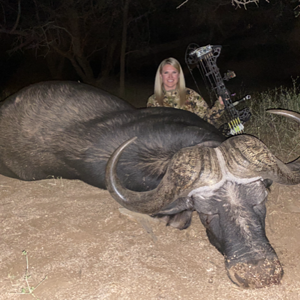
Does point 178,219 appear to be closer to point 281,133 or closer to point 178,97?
point 178,97

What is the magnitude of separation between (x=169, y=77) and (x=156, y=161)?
2009mm

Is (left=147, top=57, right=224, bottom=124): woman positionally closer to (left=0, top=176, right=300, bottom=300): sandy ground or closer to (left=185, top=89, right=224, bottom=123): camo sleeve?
(left=185, top=89, right=224, bottom=123): camo sleeve

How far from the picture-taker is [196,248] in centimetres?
266

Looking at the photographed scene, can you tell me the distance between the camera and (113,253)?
8.55 ft

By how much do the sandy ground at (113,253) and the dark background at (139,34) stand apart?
2574 millimetres

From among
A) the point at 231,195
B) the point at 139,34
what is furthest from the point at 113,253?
the point at 139,34

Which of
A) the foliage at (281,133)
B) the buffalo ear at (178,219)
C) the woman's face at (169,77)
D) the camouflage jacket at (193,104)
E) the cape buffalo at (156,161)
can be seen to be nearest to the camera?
the cape buffalo at (156,161)

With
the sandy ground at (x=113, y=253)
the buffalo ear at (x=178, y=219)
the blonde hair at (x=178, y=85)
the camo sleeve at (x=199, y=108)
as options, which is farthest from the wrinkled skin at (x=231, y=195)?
the blonde hair at (x=178, y=85)

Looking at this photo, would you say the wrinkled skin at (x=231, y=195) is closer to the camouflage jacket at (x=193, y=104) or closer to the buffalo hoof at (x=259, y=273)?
the buffalo hoof at (x=259, y=273)

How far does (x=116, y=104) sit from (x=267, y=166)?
185cm

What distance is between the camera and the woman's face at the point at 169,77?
172 inches

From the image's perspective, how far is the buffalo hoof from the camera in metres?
2.02

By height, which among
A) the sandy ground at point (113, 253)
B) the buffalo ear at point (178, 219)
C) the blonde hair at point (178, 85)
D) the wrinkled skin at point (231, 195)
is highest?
the blonde hair at point (178, 85)

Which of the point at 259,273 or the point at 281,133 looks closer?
the point at 259,273
